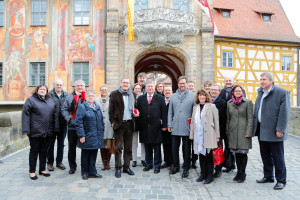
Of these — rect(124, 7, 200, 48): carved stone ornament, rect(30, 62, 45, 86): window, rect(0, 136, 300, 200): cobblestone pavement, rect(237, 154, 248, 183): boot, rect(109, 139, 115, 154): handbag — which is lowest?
rect(0, 136, 300, 200): cobblestone pavement

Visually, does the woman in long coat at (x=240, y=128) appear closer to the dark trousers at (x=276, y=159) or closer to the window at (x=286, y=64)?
the dark trousers at (x=276, y=159)

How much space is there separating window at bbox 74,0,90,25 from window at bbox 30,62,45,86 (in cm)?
354

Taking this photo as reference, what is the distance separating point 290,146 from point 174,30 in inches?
350

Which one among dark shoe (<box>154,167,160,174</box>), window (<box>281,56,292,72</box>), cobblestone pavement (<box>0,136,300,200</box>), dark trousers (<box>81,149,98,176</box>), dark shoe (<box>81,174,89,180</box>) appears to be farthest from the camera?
window (<box>281,56,292,72</box>)

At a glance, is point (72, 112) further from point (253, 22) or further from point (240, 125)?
point (253, 22)

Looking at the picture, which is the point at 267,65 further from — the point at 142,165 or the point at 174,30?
the point at 142,165

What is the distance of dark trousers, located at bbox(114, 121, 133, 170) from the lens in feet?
17.1

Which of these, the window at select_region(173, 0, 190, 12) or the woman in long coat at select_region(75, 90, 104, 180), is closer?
the woman in long coat at select_region(75, 90, 104, 180)

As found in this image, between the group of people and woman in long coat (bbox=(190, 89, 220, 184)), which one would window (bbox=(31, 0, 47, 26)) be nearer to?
the group of people

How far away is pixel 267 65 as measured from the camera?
738 inches

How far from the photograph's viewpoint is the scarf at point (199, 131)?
4.73 meters

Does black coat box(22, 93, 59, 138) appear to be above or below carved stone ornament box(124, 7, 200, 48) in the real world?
below

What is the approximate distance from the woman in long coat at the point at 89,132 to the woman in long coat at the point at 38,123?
28.2 inches

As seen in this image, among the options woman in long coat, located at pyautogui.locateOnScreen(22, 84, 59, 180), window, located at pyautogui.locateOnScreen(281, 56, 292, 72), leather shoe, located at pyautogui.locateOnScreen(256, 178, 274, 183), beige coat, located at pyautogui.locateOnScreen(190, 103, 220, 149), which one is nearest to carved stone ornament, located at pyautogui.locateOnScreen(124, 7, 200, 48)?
window, located at pyautogui.locateOnScreen(281, 56, 292, 72)
